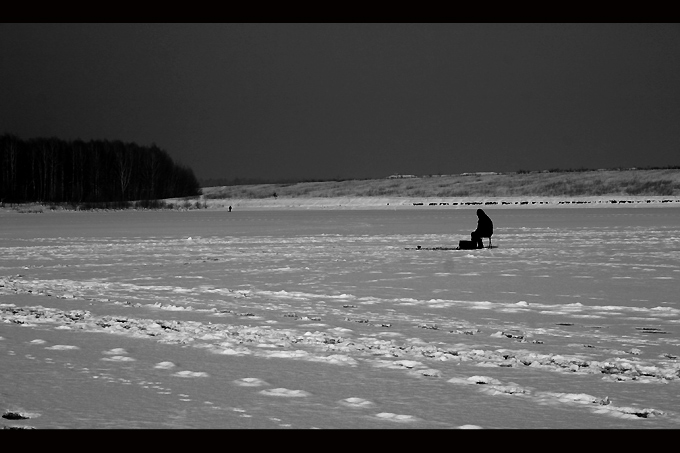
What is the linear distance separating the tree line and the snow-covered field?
80.3 meters

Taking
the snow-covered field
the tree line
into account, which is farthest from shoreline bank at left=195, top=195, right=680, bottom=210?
the snow-covered field

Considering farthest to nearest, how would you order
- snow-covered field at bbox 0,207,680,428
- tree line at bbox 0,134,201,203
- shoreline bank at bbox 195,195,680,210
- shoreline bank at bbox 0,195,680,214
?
tree line at bbox 0,134,201,203 → shoreline bank at bbox 195,195,680,210 → shoreline bank at bbox 0,195,680,214 → snow-covered field at bbox 0,207,680,428

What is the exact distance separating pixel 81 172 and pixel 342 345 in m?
96.5

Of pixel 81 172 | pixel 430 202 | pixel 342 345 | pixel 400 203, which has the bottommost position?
pixel 342 345

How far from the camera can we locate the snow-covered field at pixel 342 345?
16.9ft

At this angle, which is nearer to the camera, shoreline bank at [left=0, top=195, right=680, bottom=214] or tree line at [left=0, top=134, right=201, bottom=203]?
shoreline bank at [left=0, top=195, right=680, bottom=214]

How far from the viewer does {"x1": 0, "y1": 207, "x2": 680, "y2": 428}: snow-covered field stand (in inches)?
203

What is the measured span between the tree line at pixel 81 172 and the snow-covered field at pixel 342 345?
264ft

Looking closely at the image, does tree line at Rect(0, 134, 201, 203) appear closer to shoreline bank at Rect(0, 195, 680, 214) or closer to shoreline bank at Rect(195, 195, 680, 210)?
shoreline bank at Rect(0, 195, 680, 214)

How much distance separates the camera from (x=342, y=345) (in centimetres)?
746

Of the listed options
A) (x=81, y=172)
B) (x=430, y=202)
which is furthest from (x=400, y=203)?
(x=81, y=172)

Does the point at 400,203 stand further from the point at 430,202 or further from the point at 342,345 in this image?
the point at 342,345

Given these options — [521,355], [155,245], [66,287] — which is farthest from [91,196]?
[521,355]

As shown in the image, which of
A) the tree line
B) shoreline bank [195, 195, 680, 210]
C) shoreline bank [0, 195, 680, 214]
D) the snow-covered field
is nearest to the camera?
the snow-covered field
